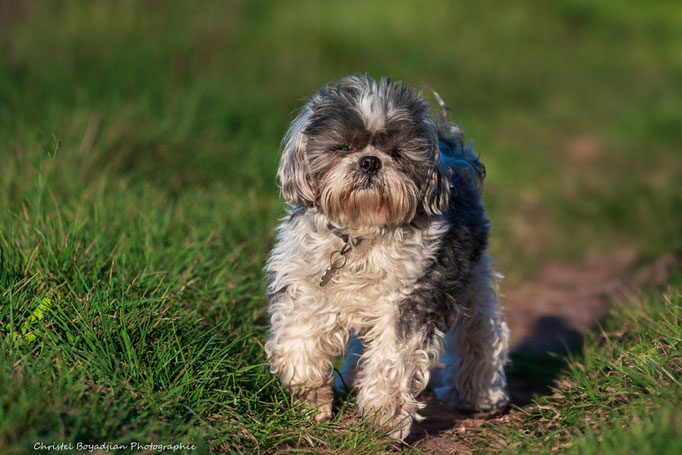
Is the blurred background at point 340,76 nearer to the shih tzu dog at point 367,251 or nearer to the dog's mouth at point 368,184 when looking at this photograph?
the shih tzu dog at point 367,251

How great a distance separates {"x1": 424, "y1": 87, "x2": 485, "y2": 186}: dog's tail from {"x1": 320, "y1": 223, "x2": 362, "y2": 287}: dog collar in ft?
3.15

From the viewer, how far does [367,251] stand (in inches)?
162

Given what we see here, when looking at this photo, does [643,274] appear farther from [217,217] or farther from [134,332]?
[134,332]

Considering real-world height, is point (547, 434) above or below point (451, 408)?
above

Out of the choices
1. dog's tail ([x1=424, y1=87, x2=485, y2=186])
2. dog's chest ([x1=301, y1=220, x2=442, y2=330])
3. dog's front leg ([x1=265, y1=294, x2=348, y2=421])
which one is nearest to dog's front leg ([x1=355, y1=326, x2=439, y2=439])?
dog's chest ([x1=301, y1=220, x2=442, y2=330])

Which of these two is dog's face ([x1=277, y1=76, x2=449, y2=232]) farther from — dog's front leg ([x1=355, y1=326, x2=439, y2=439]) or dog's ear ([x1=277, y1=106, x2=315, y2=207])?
dog's front leg ([x1=355, y1=326, x2=439, y2=439])

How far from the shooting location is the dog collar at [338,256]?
161 inches

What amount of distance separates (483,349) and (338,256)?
1.44 metres

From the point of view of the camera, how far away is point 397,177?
155 inches

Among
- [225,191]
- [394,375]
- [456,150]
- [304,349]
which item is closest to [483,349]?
[394,375]

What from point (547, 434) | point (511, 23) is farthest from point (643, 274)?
point (511, 23)

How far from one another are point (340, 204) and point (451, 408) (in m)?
1.94

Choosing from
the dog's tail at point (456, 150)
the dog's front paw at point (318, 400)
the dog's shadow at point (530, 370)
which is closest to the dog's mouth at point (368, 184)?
the dog's tail at point (456, 150)

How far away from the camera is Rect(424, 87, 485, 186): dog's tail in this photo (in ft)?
15.6
